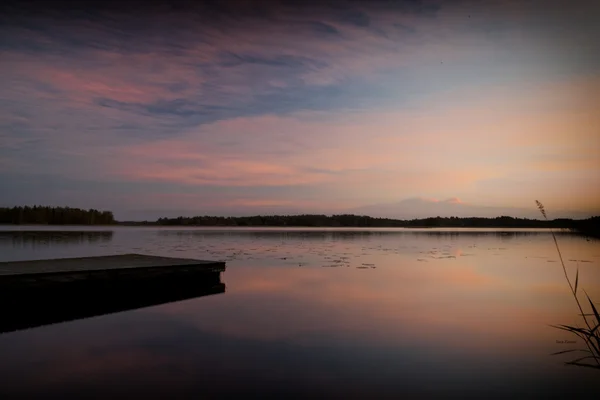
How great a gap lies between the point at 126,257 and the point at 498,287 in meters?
14.5

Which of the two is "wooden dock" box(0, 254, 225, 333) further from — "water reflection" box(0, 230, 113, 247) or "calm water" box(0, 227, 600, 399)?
"water reflection" box(0, 230, 113, 247)

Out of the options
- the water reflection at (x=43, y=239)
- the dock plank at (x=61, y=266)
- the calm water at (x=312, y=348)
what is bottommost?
the calm water at (x=312, y=348)

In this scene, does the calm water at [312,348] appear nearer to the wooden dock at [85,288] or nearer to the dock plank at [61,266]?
the wooden dock at [85,288]

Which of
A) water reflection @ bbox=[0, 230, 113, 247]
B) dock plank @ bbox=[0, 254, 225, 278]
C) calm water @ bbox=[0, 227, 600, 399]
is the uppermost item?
dock plank @ bbox=[0, 254, 225, 278]

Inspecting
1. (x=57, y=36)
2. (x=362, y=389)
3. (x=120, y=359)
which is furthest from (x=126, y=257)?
(x=362, y=389)

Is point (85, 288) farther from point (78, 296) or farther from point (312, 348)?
point (312, 348)

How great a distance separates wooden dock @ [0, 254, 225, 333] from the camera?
10.7 meters

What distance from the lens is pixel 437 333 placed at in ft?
31.9

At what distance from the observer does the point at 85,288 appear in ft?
41.3

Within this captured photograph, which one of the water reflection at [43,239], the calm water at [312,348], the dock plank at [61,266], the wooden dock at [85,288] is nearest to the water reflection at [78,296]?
the wooden dock at [85,288]

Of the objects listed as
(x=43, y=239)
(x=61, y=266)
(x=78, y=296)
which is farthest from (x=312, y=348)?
(x=43, y=239)

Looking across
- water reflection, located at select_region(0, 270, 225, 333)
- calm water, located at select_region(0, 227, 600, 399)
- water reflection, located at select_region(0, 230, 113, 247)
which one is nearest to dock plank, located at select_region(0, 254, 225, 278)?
water reflection, located at select_region(0, 270, 225, 333)

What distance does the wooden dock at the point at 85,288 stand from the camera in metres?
10.7

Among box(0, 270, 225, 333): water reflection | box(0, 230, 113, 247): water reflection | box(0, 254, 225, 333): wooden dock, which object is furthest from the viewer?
box(0, 230, 113, 247): water reflection
